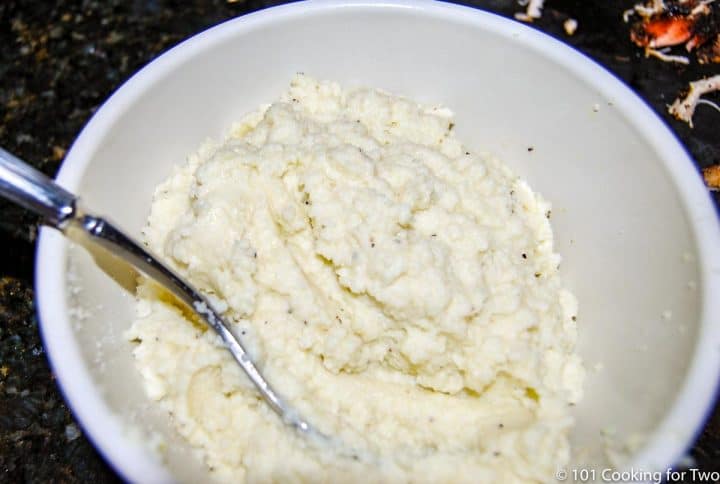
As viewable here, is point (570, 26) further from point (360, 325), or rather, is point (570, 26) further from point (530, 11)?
point (360, 325)

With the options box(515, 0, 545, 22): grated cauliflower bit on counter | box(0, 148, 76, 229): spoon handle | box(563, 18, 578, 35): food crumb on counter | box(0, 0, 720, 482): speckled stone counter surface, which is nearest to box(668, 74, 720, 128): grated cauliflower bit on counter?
box(0, 0, 720, 482): speckled stone counter surface

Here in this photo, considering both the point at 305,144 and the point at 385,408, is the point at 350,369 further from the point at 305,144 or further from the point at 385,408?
the point at 305,144

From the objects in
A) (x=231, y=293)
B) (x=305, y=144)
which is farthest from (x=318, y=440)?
(x=305, y=144)

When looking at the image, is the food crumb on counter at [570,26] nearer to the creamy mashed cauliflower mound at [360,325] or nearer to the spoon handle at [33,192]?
the creamy mashed cauliflower mound at [360,325]

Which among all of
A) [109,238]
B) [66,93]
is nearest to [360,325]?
[109,238]

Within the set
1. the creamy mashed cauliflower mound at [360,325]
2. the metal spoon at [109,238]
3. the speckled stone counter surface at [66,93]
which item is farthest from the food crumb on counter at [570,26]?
the metal spoon at [109,238]

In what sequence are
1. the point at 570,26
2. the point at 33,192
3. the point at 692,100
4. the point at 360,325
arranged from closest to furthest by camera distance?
the point at 33,192
the point at 360,325
the point at 692,100
the point at 570,26
